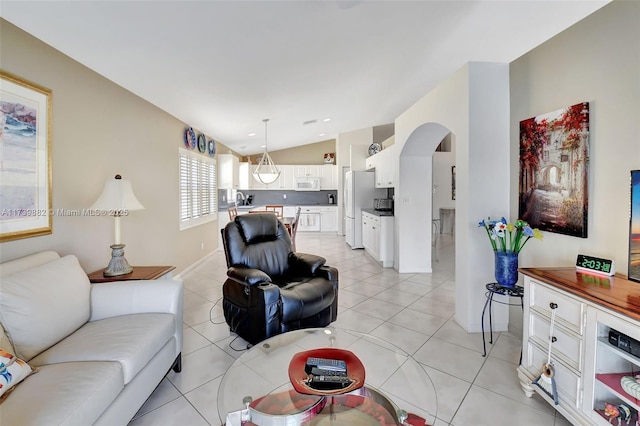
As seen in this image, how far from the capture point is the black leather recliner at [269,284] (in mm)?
2230

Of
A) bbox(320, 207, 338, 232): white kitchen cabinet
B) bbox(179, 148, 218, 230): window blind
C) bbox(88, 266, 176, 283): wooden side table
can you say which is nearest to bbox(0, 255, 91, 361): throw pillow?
bbox(88, 266, 176, 283): wooden side table

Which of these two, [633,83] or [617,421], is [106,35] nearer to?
[633,83]

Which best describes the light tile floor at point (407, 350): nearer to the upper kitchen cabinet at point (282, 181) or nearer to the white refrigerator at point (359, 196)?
the white refrigerator at point (359, 196)

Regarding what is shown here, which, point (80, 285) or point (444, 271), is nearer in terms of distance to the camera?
point (80, 285)

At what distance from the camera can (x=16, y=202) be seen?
186 cm

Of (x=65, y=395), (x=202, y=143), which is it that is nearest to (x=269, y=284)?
(x=65, y=395)

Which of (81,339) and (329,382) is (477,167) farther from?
(81,339)

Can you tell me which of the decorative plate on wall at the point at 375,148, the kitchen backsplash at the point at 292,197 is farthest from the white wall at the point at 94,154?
the kitchen backsplash at the point at 292,197

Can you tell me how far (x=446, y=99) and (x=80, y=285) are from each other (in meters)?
3.43

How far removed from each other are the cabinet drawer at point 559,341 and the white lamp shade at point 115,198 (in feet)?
9.93

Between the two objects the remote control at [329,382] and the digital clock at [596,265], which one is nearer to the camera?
the remote control at [329,382]

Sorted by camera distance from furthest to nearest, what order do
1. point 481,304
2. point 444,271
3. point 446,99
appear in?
point 444,271
point 446,99
point 481,304

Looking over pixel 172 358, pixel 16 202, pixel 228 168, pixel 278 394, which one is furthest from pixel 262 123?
pixel 278 394

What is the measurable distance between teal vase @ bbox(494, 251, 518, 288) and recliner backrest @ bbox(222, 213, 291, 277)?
1930mm
